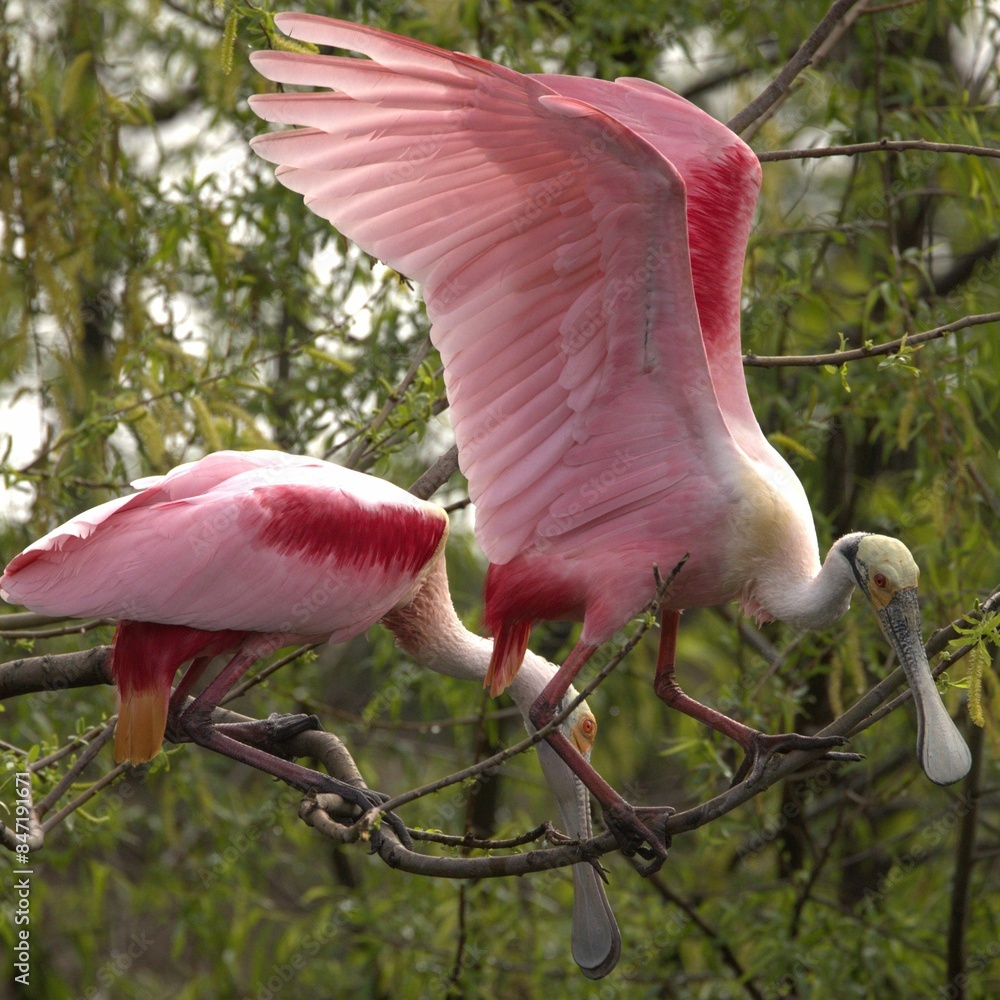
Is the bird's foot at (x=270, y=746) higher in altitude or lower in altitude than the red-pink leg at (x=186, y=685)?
lower

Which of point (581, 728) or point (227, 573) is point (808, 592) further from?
point (227, 573)

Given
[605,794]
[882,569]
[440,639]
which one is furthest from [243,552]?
[882,569]

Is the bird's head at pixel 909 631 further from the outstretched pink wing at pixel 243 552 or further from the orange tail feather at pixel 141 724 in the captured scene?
the orange tail feather at pixel 141 724

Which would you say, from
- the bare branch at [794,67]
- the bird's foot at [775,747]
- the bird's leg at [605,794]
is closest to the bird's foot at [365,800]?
the bird's leg at [605,794]

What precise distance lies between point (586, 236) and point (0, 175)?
8.23ft

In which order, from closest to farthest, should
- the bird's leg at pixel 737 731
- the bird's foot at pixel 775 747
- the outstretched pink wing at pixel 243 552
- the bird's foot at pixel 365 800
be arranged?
the bird's foot at pixel 775 747 → the bird's leg at pixel 737 731 → the bird's foot at pixel 365 800 → the outstretched pink wing at pixel 243 552

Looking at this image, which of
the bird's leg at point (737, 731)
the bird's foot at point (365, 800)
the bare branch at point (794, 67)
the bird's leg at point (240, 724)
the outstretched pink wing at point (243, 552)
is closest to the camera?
the bird's leg at point (737, 731)

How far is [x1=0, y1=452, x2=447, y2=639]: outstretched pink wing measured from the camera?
10.0ft

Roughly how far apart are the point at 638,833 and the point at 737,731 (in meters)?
0.40

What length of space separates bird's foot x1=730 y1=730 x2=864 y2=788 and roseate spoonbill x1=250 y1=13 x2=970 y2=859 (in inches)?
0.4

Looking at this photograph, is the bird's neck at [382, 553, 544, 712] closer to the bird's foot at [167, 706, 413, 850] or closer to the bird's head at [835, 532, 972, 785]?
the bird's foot at [167, 706, 413, 850]

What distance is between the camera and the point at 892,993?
5.16 metres

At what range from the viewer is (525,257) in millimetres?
2863

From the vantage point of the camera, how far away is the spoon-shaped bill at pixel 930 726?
8.25ft
